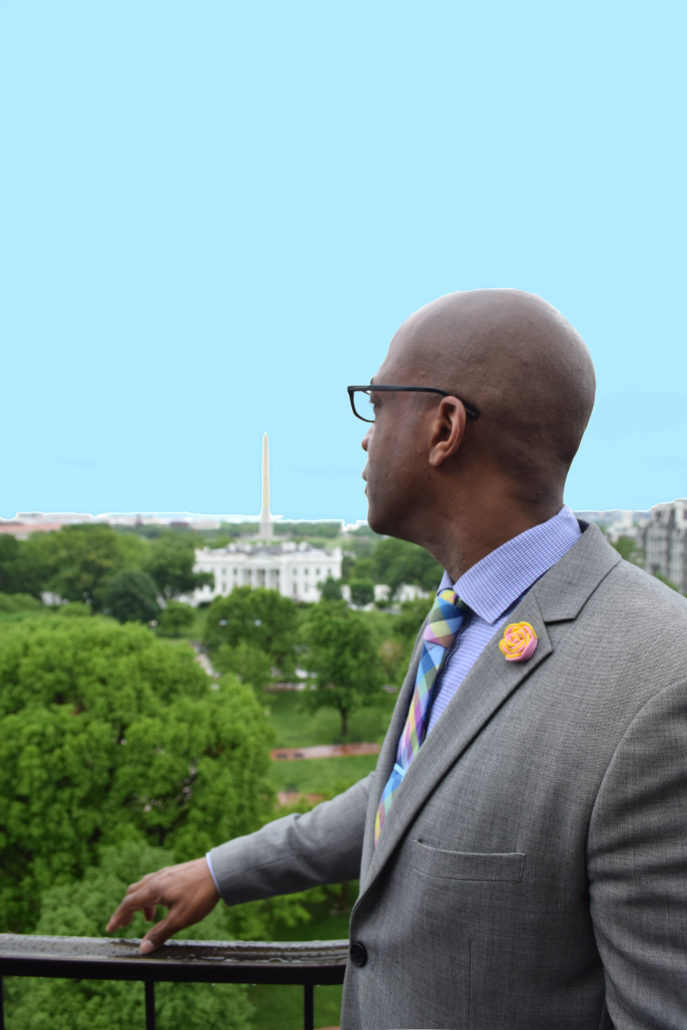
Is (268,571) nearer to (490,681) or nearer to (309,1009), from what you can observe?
(309,1009)

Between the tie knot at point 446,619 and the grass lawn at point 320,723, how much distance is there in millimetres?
25647

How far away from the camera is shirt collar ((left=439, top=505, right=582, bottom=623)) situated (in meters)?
1.80

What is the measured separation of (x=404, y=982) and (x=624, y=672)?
0.85 metres

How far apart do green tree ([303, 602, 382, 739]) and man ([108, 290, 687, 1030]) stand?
88.8ft

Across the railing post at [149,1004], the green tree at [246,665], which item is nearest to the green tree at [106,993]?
the railing post at [149,1004]

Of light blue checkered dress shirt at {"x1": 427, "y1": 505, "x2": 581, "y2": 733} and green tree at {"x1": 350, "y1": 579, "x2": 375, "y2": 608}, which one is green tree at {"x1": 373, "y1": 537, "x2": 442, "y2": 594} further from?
light blue checkered dress shirt at {"x1": 427, "y1": 505, "x2": 581, "y2": 733}

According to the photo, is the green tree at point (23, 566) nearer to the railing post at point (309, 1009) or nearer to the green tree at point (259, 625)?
the green tree at point (259, 625)

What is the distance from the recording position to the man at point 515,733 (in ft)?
4.40

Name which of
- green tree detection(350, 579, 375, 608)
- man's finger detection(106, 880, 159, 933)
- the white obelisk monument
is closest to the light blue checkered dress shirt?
man's finger detection(106, 880, 159, 933)

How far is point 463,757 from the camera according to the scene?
5.28 feet

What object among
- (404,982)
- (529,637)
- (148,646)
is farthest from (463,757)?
(148,646)

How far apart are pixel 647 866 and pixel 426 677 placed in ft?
2.42

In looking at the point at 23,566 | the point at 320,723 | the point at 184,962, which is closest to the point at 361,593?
the point at 23,566

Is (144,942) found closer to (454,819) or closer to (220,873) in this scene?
(220,873)
